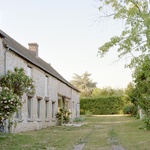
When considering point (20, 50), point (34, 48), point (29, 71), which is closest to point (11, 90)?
point (29, 71)

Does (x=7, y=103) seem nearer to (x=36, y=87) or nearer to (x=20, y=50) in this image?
(x=20, y=50)

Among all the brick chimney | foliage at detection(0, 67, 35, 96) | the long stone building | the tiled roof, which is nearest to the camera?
foliage at detection(0, 67, 35, 96)

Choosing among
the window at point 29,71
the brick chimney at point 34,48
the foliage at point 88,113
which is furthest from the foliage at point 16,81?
the foliage at point 88,113

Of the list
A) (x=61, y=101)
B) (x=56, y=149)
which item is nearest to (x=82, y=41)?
(x=56, y=149)

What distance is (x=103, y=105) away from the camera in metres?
51.7

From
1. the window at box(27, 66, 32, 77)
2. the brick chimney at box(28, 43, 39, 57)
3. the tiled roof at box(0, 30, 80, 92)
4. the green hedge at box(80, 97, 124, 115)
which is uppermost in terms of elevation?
the brick chimney at box(28, 43, 39, 57)

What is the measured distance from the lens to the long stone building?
1703 cm

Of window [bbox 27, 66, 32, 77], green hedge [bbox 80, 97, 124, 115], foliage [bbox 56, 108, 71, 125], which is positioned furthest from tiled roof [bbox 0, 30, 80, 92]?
green hedge [bbox 80, 97, 124, 115]

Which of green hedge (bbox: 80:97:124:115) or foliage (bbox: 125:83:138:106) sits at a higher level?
foliage (bbox: 125:83:138:106)

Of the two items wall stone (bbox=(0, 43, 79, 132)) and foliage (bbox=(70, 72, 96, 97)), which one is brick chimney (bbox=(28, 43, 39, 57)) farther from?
foliage (bbox=(70, 72, 96, 97))

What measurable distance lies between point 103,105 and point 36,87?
31.1m

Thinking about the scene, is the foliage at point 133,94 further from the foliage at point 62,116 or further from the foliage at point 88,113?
the foliage at point 88,113

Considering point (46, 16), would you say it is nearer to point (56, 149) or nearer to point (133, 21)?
point (133, 21)

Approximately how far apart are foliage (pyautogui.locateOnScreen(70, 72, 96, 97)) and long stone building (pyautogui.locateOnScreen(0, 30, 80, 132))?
54.8 metres
